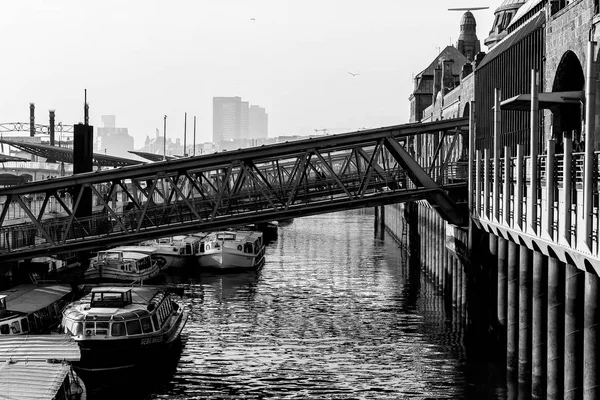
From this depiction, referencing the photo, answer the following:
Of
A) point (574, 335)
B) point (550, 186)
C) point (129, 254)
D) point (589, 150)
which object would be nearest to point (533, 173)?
point (550, 186)

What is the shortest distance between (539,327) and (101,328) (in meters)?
18.6

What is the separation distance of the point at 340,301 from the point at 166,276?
20.6m

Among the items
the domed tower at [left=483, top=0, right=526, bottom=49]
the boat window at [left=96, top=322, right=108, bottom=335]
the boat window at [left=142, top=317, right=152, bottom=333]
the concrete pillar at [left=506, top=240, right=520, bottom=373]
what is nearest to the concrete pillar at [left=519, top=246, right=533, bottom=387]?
the concrete pillar at [left=506, top=240, right=520, bottom=373]

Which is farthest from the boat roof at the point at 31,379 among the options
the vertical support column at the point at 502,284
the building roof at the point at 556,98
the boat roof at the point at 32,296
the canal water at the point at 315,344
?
the building roof at the point at 556,98

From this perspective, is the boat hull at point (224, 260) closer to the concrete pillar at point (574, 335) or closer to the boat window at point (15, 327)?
the boat window at point (15, 327)

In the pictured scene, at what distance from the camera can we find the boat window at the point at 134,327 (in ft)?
145

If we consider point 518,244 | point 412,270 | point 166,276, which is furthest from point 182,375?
point 412,270

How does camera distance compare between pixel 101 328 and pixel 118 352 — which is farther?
pixel 101 328

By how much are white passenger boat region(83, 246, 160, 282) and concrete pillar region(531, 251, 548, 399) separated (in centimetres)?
3957

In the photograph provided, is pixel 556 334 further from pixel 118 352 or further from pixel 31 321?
pixel 31 321

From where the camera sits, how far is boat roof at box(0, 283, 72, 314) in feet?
157

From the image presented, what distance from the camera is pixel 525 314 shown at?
40031 mm

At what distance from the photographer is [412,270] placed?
89375 millimetres

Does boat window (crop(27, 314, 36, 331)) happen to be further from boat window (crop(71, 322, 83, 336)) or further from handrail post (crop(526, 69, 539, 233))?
handrail post (crop(526, 69, 539, 233))
